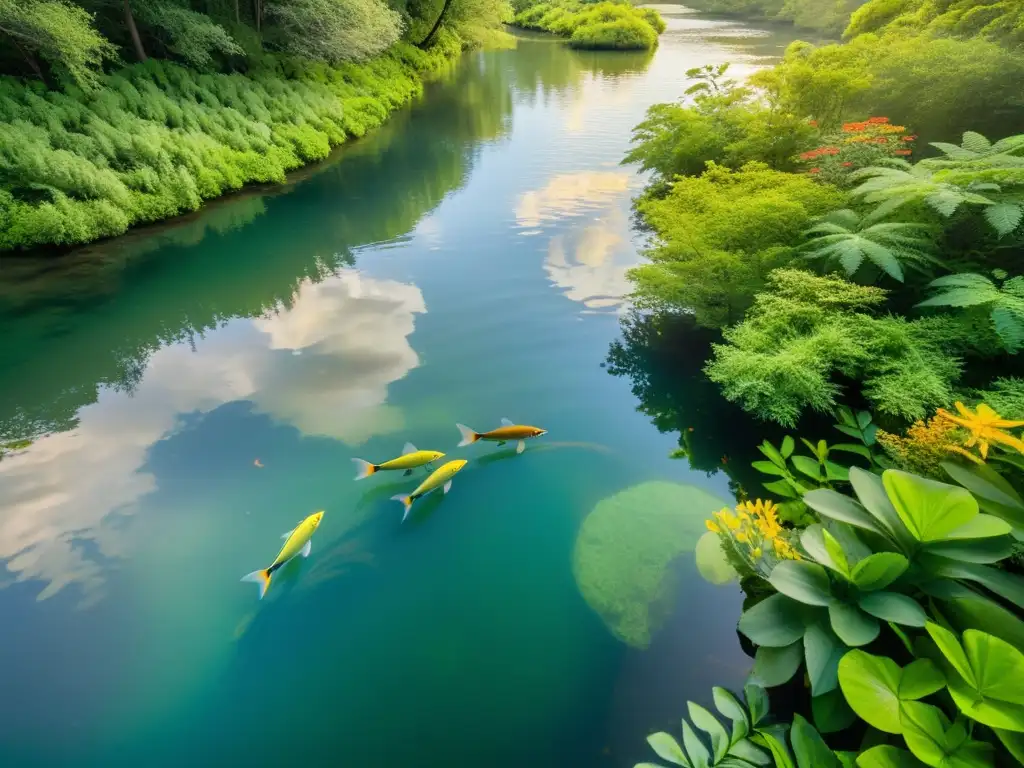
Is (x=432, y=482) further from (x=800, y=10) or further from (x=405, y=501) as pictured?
(x=800, y=10)

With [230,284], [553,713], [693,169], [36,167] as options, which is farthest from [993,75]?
[36,167]

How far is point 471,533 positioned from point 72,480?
331 centimetres

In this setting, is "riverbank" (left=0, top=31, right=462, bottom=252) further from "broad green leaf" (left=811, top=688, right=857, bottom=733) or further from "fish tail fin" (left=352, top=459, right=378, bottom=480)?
"broad green leaf" (left=811, top=688, right=857, bottom=733)

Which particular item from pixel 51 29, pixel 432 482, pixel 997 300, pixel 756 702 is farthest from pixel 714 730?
pixel 51 29

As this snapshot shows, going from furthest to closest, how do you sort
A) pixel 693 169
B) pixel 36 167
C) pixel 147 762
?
pixel 693 169 → pixel 36 167 → pixel 147 762

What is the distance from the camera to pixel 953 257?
4.54m

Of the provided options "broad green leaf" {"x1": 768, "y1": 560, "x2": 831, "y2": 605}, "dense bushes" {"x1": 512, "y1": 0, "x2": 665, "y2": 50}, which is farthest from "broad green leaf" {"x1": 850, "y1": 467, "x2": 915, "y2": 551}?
"dense bushes" {"x1": 512, "y1": 0, "x2": 665, "y2": 50}

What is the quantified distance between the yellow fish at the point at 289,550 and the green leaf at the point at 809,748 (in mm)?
2920

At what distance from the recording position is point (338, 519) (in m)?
3.99

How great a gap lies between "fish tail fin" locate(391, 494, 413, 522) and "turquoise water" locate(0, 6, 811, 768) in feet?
0.29

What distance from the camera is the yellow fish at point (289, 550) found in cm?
342

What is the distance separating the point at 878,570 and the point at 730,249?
3.92m

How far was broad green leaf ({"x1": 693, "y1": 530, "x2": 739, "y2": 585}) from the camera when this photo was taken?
3.53m

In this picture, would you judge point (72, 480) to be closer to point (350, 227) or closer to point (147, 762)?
point (147, 762)
